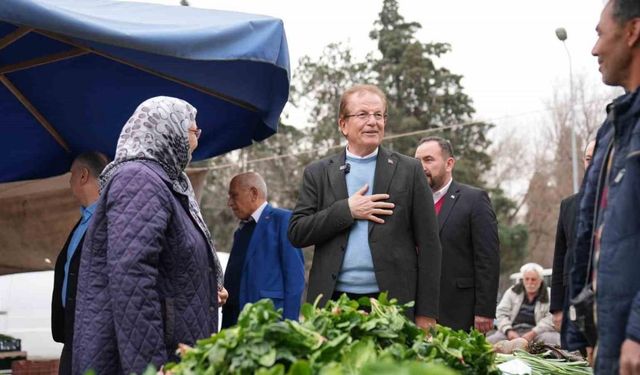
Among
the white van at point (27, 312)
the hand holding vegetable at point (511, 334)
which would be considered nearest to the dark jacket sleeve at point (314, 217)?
the hand holding vegetable at point (511, 334)

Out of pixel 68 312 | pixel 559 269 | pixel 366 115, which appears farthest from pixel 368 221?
pixel 559 269

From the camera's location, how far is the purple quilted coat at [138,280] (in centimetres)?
331

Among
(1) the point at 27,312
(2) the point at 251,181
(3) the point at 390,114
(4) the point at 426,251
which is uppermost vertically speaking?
(3) the point at 390,114

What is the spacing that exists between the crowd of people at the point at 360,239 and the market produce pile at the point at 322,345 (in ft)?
1.15

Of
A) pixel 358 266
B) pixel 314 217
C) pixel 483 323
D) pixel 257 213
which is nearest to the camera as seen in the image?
pixel 358 266

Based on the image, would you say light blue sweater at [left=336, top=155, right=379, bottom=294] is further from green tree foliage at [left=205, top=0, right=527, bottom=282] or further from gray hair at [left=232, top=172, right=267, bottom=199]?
green tree foliage at [left=205, top=0, right=527, bottom=282]

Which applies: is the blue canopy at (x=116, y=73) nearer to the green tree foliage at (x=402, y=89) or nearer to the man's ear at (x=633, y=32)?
the man's ear at (x=633, y=32)

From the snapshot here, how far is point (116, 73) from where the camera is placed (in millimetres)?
5461

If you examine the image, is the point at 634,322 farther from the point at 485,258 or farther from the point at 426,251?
the point at 485,258

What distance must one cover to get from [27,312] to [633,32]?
35.8 ft

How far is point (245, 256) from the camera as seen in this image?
6012mm

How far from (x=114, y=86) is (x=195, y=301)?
8.33 feet

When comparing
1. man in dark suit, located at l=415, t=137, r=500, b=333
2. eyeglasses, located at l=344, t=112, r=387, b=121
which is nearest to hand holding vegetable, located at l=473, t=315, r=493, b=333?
man in dark suit, located at l=415, t=137, r=500, b=333

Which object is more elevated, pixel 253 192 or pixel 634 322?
pixel 253 192
